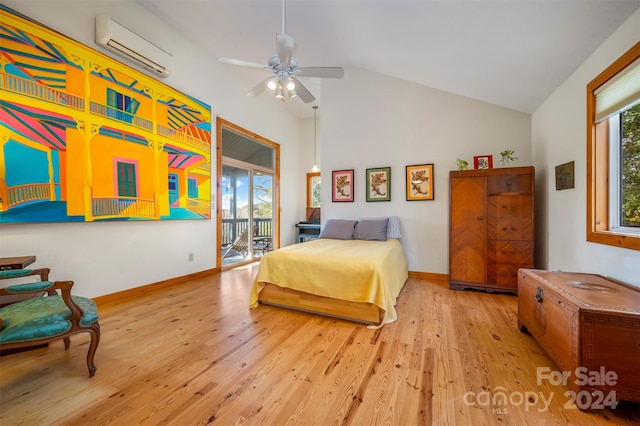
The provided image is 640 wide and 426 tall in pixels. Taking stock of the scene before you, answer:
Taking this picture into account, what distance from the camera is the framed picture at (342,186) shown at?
4.39 metres

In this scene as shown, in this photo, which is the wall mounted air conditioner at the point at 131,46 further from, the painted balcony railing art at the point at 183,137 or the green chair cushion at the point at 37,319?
the green chair cushion at the point at 37,319

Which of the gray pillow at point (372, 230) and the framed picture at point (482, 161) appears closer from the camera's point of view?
the framed picture at point (482, 161)

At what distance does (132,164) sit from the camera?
3.00 m

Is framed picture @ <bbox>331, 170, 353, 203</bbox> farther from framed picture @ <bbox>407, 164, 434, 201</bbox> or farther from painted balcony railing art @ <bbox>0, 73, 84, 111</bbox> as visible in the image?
painted balcony railing art @ <bbox>0, 73, 84, 111</bbox>

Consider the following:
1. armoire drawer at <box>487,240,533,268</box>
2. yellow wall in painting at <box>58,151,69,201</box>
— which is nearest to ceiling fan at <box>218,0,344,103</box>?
yellow wall in painting at <box>58,151,69,201</box>

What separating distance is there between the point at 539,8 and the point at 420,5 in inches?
35.4

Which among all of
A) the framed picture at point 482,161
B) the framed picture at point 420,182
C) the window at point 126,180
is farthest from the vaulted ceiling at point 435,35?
the window at point 126,180

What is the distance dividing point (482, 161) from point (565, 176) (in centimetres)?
112

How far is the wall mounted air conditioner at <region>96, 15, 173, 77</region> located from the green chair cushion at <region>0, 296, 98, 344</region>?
2712 millimetres

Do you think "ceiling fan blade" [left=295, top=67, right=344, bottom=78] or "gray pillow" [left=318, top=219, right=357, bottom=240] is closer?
"ceiling fan blade" [left=295, top=67, right=344, bottom=78]

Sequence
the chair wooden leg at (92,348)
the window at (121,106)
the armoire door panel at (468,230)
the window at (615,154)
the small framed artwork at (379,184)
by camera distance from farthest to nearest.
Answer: the small framed artwork at (379,184) → the armoire door panel at (468,230) → the window at (121,106) → the window at (615,154) → the chair wooden leg at (92,348)

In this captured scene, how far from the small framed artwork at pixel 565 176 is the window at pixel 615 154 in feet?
1.09

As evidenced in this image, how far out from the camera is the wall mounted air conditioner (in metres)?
2.65

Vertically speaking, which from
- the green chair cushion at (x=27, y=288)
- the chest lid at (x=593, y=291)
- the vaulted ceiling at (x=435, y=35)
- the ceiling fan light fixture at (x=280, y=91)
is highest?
the vaulted ceiling at (x=435, y=35)
